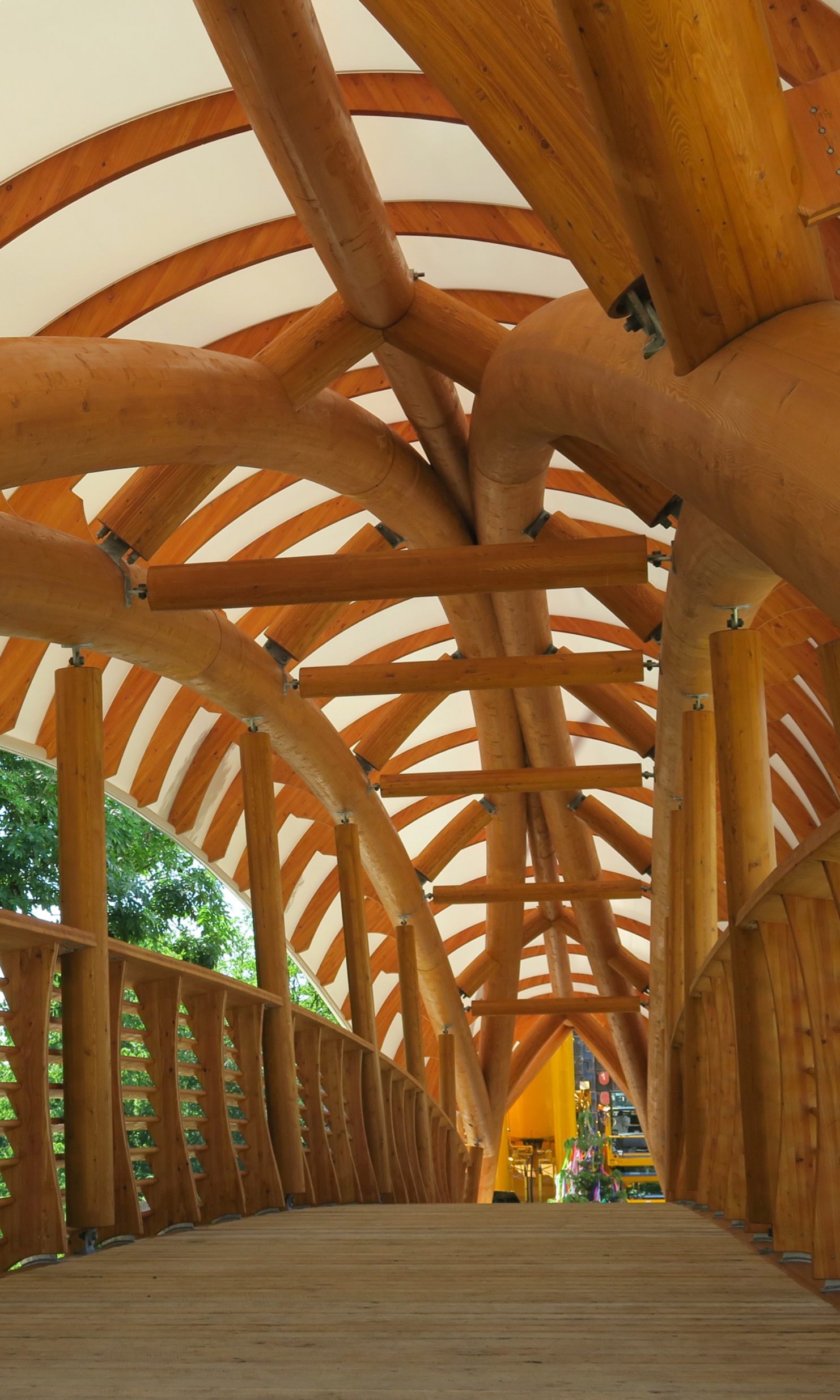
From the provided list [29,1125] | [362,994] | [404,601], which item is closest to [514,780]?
[362,994]

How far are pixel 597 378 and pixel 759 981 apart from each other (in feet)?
7.27

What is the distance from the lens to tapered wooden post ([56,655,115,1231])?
5043 millimetres

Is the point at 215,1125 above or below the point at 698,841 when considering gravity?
below

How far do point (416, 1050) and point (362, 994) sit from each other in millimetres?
2473

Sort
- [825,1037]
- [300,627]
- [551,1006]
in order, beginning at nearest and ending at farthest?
[825,1037]
[300,627]
[551,1006]

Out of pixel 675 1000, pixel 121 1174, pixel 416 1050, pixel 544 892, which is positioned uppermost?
pixel 544 892

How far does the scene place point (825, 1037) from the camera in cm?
306

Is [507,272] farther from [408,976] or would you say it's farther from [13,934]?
[408,976]

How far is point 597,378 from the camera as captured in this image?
4480mm

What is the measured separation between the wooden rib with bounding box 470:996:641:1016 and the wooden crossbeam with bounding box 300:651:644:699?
6.56 meters

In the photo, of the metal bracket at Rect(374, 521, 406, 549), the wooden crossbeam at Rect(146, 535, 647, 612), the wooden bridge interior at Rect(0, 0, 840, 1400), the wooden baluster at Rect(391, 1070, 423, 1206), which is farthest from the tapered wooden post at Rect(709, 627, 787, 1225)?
the wooden baluster at Rect(391, 1070, 423, 1206)

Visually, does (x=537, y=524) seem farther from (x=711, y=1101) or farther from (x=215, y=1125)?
(x=215, y=1125)

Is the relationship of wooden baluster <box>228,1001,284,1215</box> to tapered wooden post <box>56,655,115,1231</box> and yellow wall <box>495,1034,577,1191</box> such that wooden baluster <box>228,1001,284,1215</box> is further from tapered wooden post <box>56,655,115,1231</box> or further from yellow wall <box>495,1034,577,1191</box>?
yellow wall <box>495,1034,577,1191</box>

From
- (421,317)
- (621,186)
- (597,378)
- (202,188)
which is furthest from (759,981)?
(202,188)
